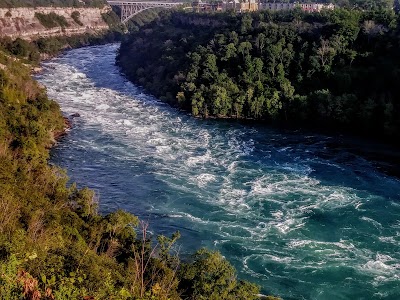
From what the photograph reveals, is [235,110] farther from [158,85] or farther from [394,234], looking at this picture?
[394,234]

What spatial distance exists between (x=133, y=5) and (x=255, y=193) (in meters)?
109

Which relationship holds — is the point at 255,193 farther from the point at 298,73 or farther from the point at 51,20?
the point at 51,20

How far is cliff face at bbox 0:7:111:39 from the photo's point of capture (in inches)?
3797

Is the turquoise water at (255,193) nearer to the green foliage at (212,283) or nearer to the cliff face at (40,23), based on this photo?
the green foliage at (212,283)

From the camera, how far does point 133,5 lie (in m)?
134

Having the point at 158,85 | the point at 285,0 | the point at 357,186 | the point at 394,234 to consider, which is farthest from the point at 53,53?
the point at 394,234

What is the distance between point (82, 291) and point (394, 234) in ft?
81.8

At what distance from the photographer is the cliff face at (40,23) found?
96.4m

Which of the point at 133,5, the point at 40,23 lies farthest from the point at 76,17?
the point at 133,5

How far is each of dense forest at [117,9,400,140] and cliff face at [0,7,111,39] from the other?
40305 mm

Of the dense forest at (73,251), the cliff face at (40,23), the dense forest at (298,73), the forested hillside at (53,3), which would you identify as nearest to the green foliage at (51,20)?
the cliff face at (40,23)

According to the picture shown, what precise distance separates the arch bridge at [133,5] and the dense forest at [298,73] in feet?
207

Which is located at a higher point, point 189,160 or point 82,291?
point 82,291

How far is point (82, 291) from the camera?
41.2 ft
